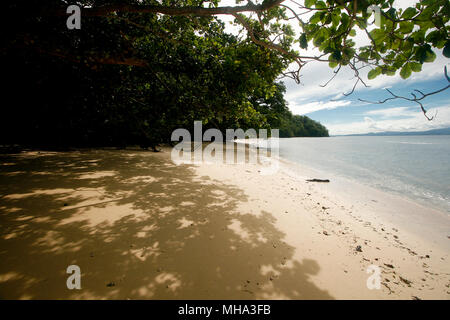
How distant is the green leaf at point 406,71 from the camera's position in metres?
2.76

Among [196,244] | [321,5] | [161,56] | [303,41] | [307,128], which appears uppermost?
[307,128]

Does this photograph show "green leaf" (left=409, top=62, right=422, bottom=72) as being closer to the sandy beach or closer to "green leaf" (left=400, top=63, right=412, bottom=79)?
"green leaf" (left=400, top=63, right=412, bottom=79)

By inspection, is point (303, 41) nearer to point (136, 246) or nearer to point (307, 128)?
point (136, 246)

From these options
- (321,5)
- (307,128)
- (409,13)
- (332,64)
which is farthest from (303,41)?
(307,128)

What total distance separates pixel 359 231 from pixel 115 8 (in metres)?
7.65

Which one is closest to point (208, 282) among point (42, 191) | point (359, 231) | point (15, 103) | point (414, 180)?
point (359, 231)

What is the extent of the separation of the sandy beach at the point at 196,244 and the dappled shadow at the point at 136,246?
0.06 feet

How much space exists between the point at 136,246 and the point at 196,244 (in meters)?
1.13

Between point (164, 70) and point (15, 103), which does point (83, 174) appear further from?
point (164, 70)

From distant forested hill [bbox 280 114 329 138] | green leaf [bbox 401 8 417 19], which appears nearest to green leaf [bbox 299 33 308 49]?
green leaf [bbox 401 8 417 19]

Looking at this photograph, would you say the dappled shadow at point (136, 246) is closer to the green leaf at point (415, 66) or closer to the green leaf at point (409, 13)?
the green leaf at point (415, 66)

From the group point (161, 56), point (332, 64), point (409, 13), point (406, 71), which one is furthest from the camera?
point (161, 56)

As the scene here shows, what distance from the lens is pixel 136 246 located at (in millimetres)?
3324

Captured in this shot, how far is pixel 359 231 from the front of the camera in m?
4.94
